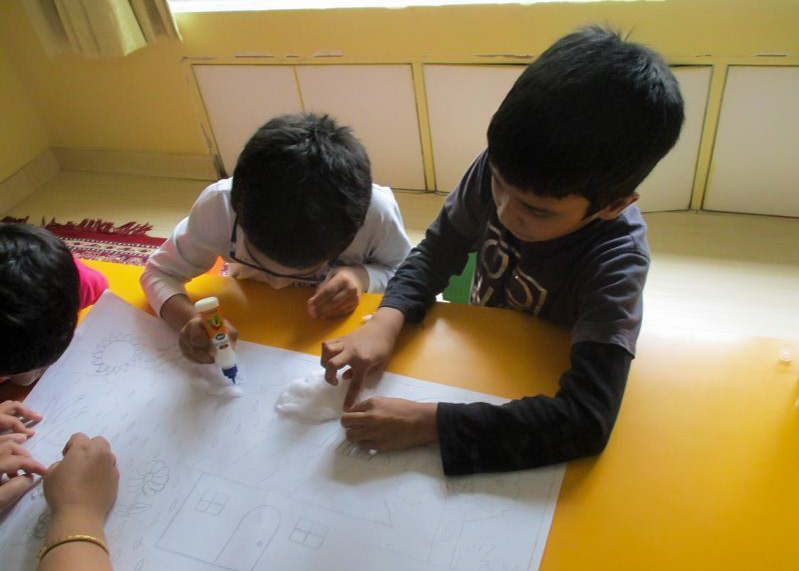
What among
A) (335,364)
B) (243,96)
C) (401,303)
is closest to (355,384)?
(335,364)

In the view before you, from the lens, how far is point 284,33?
1927 millimetres

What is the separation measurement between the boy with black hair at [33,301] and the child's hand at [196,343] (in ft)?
0.49

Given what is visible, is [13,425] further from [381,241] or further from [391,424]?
[381,241]

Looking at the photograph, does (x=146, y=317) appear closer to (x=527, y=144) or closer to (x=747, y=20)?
(x=527, y=144)

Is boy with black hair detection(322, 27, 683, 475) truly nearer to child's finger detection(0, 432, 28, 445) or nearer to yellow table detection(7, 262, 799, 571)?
yellow table detection(7, 262, 799, 571)

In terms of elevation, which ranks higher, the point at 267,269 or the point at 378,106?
the point at 267,269

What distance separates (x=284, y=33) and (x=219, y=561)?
1.68 meters

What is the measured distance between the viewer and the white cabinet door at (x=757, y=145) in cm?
166

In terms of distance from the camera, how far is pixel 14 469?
2.43 feet

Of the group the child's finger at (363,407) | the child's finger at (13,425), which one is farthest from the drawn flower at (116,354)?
the child's finger at (363,407)

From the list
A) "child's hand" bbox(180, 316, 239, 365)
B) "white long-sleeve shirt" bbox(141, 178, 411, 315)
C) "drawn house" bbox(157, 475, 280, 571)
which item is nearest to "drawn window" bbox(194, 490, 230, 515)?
"drawn house" bbox(157, 475, 280, 571)

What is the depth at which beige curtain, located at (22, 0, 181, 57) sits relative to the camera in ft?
6.26

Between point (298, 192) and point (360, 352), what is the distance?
0.22 metres

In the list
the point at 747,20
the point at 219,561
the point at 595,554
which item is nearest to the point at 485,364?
the point at 595,554
